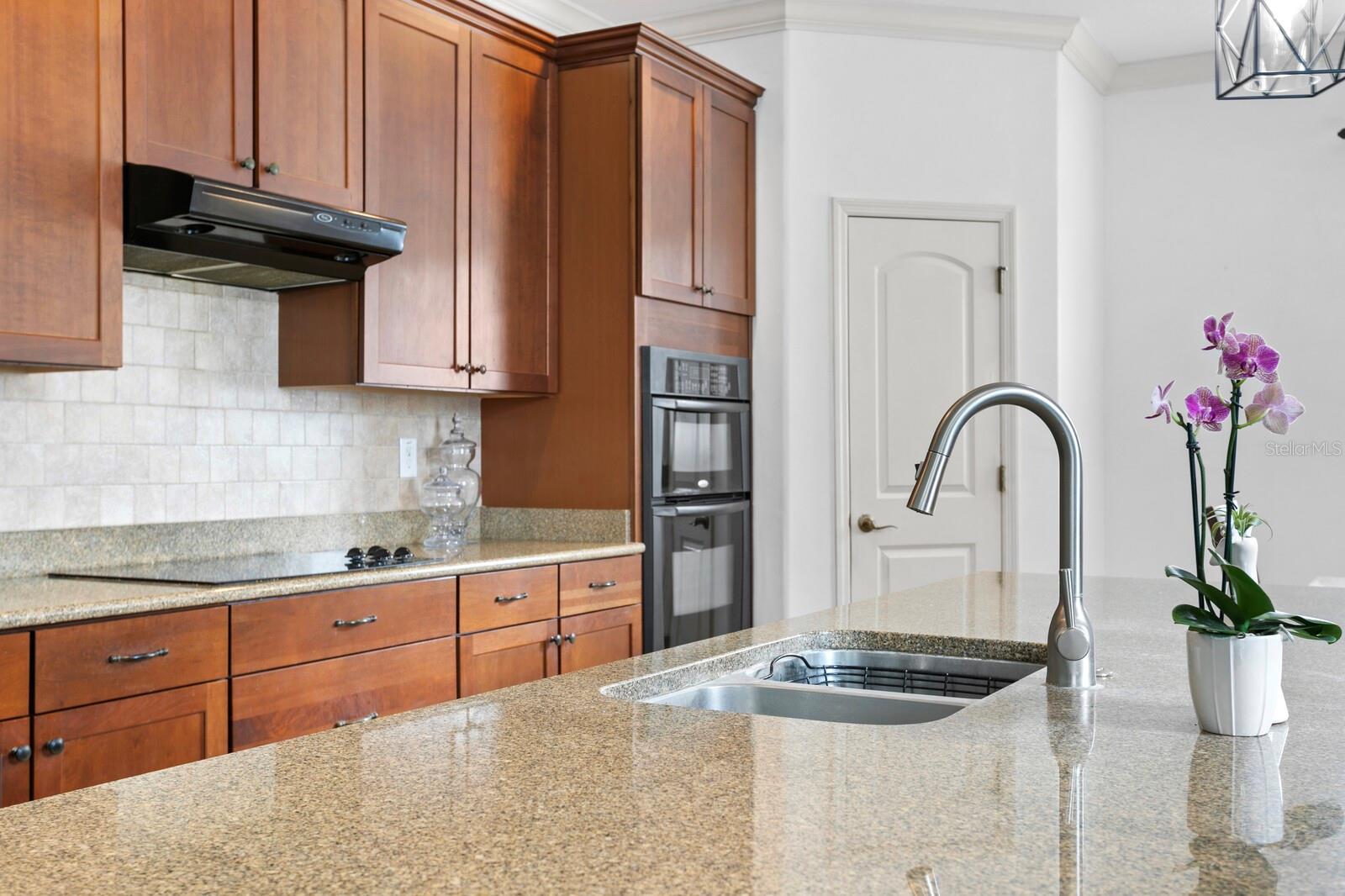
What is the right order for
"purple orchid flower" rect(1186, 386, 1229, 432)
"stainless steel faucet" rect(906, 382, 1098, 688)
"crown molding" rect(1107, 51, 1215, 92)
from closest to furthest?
"purple orchid flower" rect(1186, 386, 1229, 432), "stainless steel faucet" rect(906, 382, 1098, 688), "crown molding" rect(1107, 51, 1215, 92)

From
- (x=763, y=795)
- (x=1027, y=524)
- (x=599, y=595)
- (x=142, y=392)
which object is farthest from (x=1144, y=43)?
(x=763, y=795)

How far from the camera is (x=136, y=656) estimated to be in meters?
2.25

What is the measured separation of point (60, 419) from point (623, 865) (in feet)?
8.10

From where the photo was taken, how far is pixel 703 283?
416cm

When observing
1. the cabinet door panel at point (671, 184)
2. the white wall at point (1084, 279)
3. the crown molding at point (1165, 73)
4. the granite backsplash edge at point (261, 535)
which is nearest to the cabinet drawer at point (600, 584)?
the granite backsplash edge at point (261, 535)

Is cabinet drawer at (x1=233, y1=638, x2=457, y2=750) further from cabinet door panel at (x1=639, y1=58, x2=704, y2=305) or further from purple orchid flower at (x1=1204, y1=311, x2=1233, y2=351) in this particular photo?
purple orchid flower at (x1=1204, y1=311, x2=1233, y2=351)

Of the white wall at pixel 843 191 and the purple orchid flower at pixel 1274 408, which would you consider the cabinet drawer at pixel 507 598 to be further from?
the purple orchid flower at pixel 1274 408

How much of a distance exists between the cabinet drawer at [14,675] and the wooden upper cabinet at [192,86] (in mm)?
1091

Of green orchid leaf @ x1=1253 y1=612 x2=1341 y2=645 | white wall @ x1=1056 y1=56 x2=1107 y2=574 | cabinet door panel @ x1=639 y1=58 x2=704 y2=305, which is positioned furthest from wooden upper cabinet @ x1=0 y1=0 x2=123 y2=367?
white wall @ x1=1056 y1=56 x2=1107 y2=574

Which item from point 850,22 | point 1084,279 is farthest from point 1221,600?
point 1084,279

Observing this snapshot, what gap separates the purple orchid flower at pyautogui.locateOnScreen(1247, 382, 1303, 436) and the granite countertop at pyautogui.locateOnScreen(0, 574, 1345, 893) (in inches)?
12.7

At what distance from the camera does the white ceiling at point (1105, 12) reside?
439 cm

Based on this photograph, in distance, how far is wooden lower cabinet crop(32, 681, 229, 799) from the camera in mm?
2121

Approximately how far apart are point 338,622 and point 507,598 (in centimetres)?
61
